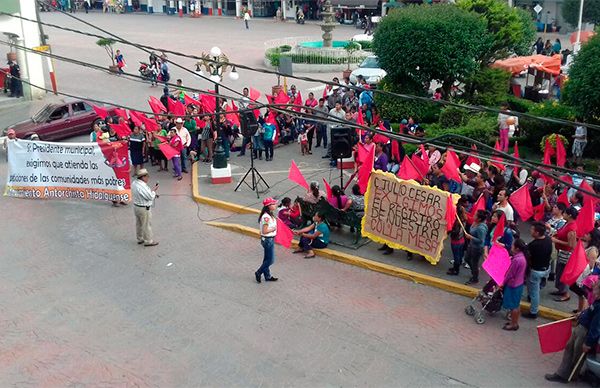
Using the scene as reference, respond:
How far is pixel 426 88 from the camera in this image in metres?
20.8

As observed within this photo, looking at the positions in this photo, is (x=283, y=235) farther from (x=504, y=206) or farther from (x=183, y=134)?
(x=183, y=134)

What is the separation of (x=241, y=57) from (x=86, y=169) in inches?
985

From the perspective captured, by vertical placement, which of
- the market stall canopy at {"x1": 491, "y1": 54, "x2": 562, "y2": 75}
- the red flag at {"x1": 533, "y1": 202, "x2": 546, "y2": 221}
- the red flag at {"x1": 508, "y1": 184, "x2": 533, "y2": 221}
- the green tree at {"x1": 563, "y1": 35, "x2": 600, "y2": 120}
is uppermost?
the green tree at {"x1": 563, "y1": 35, "x2": 600, "y2": 120}

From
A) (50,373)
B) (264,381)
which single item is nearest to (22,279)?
(50,373)

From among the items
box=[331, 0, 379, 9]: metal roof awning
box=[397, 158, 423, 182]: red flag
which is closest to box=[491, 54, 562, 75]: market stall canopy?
box=[397, 158, 423, 182]: red flag

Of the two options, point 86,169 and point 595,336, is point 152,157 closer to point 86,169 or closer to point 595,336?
point 86,169

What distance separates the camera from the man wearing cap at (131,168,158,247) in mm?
13180

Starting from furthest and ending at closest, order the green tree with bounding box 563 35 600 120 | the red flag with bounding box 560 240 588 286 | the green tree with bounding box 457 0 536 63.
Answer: the green tree with bounding box 457 0 536 63
the green tree with bounding box 563 35 600 120
the red flag with bounding box 560 240 588 286

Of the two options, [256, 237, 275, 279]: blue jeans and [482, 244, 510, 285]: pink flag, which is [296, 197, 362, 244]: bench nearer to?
[256, 237, 275, 279]: blue jeans

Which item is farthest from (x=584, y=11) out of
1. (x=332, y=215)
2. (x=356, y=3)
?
(x=332, y=215)

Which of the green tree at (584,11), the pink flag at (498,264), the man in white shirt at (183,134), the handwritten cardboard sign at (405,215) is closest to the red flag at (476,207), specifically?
the handwritten cardboard sign at (405,215)

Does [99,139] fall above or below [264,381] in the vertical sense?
above

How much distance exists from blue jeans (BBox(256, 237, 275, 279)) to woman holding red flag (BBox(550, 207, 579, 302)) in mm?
4456

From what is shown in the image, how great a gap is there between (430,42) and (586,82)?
15.9 ft
